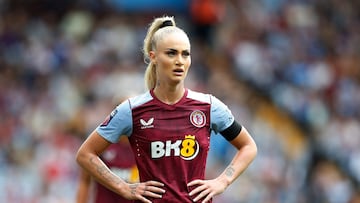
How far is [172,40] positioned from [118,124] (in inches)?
26.3

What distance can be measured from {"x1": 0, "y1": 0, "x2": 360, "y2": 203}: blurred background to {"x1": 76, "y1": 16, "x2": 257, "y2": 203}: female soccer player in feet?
26.2

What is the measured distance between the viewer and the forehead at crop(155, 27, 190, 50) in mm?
7547

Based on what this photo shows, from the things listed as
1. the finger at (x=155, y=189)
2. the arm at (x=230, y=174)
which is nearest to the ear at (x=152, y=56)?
the arm at (x=230, y=174)

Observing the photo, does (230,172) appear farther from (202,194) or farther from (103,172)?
(103,172)

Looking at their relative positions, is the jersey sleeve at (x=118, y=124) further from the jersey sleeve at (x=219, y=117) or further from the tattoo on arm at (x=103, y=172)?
the jersey sleeve at (x=219, y=117)

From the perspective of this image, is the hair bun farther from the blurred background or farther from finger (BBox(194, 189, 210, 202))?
the blurred background

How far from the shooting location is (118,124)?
7.64m

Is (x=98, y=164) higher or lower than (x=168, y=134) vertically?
lower

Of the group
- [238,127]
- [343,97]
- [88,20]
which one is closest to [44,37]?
[88,20]

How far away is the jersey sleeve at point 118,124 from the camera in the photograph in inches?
301

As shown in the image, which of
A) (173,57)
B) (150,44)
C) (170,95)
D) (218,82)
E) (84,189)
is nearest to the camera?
(173,57)

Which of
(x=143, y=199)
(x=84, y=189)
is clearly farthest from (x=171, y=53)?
(x=84, y=189)

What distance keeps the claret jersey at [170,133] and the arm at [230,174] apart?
0.25 ft

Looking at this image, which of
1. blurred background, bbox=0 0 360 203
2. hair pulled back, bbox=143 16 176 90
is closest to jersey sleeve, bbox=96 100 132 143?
hair pulled back, bbox=143 16 176 90
